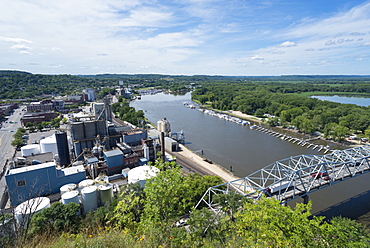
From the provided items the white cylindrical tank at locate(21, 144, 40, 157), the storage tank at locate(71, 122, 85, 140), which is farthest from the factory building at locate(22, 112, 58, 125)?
the storage tank at locate(71, 122, 85, 140)

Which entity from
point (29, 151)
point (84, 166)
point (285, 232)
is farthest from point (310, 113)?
point (29, 151)

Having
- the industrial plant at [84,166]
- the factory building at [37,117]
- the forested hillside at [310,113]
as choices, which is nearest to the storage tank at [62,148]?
the industrial plant at [84,166]

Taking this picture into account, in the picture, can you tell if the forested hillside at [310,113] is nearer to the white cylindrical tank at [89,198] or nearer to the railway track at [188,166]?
the railway track at [188,166]

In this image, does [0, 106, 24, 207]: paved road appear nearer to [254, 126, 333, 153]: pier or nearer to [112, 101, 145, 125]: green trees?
[112, 101, 145, 125]: green trees

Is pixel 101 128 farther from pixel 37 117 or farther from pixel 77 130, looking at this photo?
pixel 37 117

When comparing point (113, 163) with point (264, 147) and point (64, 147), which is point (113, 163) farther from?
point (264, 147)

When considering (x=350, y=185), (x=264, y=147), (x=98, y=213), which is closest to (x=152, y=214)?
(x=98, y=213)
